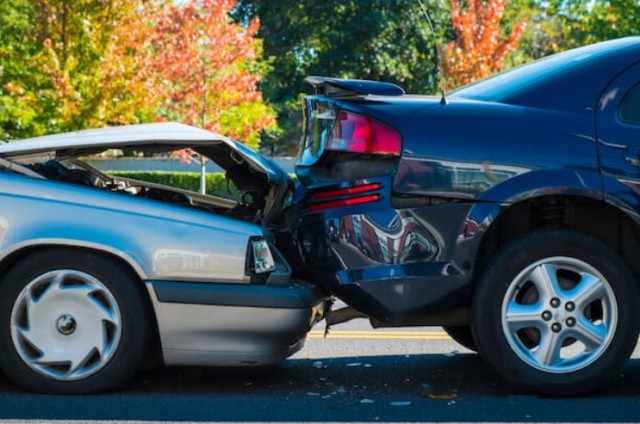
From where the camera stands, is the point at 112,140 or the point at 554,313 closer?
the point at 554,313

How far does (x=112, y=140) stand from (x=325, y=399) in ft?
5.04

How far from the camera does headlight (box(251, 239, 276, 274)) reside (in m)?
4.95

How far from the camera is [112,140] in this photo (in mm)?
5102

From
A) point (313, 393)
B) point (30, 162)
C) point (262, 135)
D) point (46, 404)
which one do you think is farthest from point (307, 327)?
point (262, 135)

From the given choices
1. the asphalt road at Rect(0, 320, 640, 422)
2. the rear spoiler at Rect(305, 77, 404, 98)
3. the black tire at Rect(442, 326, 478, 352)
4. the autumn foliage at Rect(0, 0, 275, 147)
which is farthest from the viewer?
the autumn foliage at Rect(0, 0, 275, 147)

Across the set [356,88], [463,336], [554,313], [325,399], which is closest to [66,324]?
[325,399]

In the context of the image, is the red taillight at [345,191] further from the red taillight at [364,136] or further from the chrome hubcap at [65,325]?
the chrome hubcap at [65,325]

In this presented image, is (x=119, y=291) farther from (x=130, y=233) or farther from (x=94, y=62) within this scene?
(x=94, y=62)

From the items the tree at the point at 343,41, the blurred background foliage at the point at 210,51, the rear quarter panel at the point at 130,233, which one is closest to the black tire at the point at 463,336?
the rear quarter panel at the point at 130,233

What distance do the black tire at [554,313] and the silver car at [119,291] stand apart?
0.87 metres

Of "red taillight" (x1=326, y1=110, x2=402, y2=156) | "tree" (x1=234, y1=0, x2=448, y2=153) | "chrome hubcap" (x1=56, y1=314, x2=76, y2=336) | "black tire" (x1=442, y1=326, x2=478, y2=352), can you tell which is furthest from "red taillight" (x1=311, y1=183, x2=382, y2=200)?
"tree" (x1=234, y1=0, x2=448, y2=153)

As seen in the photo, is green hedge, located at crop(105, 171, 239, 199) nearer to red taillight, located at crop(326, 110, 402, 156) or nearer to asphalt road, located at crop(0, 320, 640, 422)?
asphalt road, located at crop(0, 320, 640, 422)

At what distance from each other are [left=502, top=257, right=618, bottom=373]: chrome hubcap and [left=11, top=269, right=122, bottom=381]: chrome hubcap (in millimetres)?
1762

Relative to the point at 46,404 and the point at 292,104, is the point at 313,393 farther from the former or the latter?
the point at 292,104
